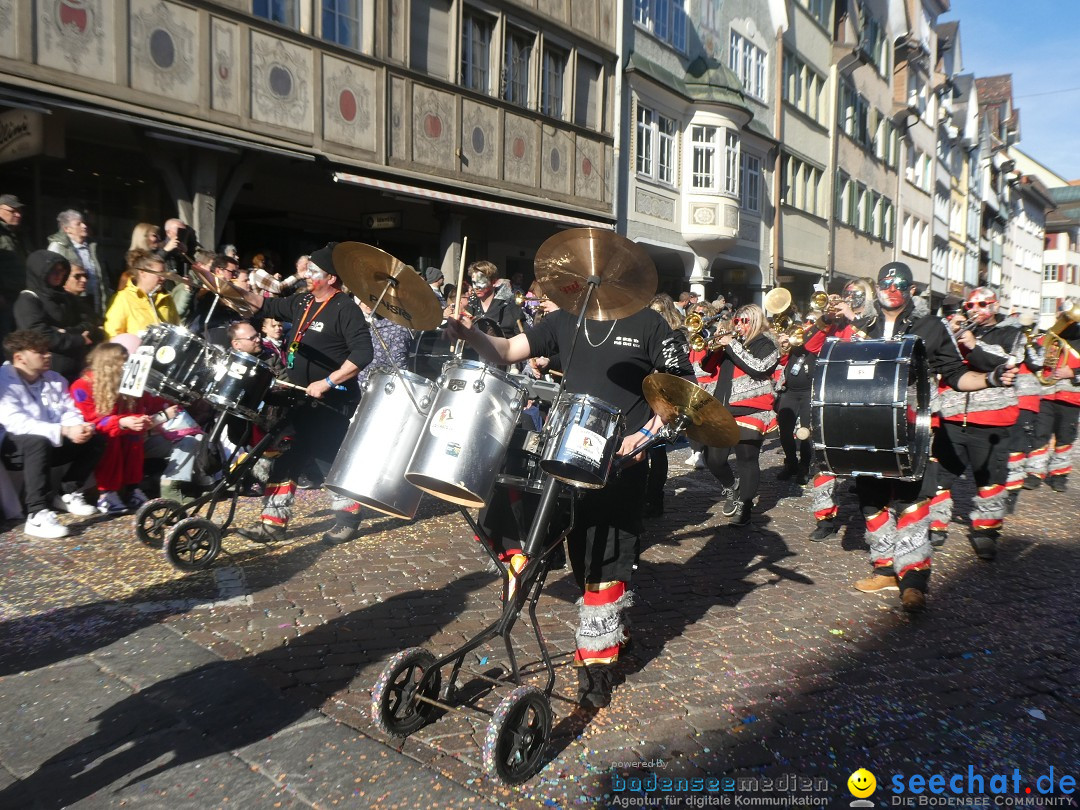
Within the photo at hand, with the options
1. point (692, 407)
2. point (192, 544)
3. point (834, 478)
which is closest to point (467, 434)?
point (692, 407)

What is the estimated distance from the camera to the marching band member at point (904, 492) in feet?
18.8

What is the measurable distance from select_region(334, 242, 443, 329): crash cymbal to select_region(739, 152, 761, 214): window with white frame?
2241 centimetres

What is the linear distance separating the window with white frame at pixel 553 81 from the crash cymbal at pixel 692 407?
1378 cm

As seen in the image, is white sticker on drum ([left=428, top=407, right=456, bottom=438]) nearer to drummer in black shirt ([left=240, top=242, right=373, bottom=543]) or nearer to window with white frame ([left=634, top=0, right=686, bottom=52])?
drummer in black shirt ([left=240, top=242, right=373, bottom=543])

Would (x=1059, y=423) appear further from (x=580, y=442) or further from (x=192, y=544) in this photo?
(x=192, y=544)

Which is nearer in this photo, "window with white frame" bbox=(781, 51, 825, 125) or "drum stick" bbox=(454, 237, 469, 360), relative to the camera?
"drum stick" bbox=(454, 237, 469, 360)

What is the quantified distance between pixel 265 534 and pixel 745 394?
4368 mm

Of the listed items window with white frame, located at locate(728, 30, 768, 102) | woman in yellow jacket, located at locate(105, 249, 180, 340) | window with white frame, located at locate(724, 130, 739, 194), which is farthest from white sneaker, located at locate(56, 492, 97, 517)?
window with white frame, located at locate(728, 30, 768, 102)

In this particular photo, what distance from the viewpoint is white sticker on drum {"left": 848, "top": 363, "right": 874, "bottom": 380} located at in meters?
5.23

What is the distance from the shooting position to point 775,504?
9.32 meters

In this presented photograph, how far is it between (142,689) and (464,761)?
5.05ft

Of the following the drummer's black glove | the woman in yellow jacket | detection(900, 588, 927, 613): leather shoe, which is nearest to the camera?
detection(900, 588, 927, 613): leather shoe

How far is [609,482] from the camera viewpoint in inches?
166

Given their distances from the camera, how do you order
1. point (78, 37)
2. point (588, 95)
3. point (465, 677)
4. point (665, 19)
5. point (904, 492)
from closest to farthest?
point (465, 677) → point (904, 492) → point (78, 37) → point (588, 95) → point (665, 19)
